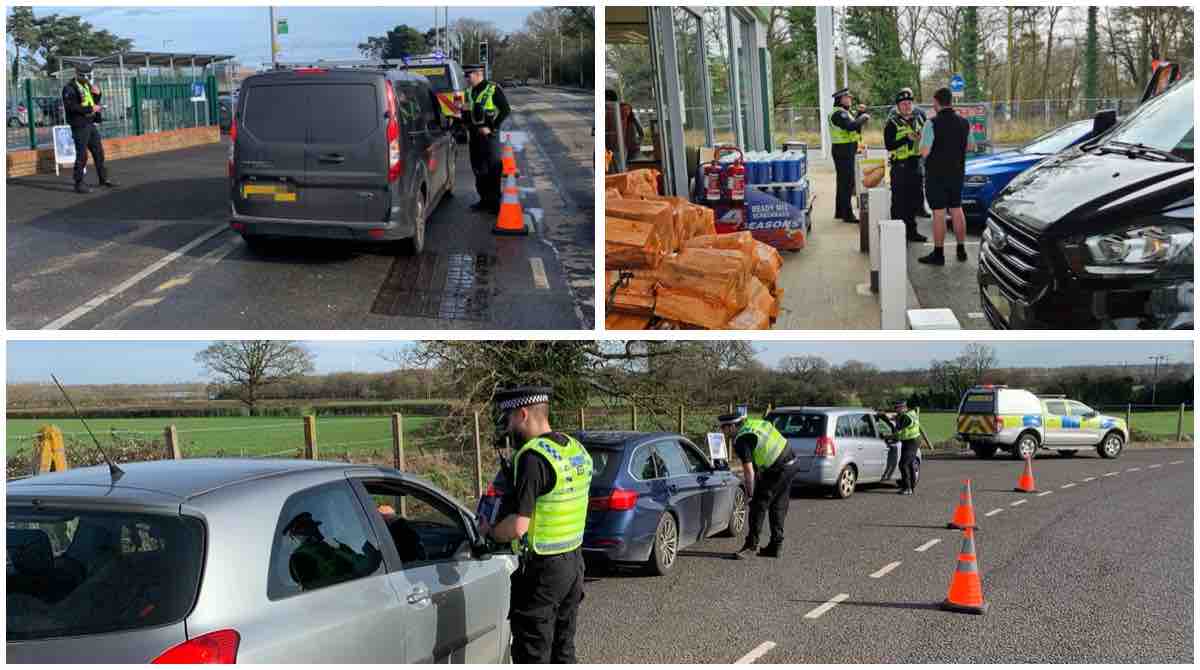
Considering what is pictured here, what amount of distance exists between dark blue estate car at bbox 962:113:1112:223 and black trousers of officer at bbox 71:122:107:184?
11918 millimetres

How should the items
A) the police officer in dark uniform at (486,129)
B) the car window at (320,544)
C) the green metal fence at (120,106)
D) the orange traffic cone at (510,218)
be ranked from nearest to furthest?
1. the car window at (320,544)
2. the orange traffic cone at (510,218)
3. the police officer in dark uniform at (486,129)
4. the green metal fence at (120,106)

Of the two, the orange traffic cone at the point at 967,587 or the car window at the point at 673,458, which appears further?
the car window at the point at 673,458

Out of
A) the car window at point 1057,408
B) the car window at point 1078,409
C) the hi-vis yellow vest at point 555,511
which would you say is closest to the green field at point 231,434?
the hi-vis yellow vest at point 555,511

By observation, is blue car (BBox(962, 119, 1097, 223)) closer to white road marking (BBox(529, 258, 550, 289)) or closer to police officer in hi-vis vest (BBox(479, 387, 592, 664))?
white road marking (BBox(529, 258, 550, 289))

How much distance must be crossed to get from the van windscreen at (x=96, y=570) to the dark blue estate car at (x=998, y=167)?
37.5 feet

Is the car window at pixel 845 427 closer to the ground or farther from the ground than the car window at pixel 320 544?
closer to the ground

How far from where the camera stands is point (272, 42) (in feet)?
46.5

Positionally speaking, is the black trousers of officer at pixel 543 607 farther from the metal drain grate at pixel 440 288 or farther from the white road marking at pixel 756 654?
the metal drain grate at pixel 440 288

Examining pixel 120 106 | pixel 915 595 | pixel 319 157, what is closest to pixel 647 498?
pixel 915 595

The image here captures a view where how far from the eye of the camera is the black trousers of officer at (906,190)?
518 inches

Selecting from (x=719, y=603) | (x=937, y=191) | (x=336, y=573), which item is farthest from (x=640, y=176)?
(x=336, y=573)

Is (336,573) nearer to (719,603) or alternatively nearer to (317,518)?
(317,518)

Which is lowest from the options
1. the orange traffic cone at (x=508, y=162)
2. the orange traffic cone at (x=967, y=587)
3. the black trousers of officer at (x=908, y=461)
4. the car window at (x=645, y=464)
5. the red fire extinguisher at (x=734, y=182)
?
the black trousers of officer at (x=908, y=461)

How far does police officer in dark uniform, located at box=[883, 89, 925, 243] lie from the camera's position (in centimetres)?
1322
